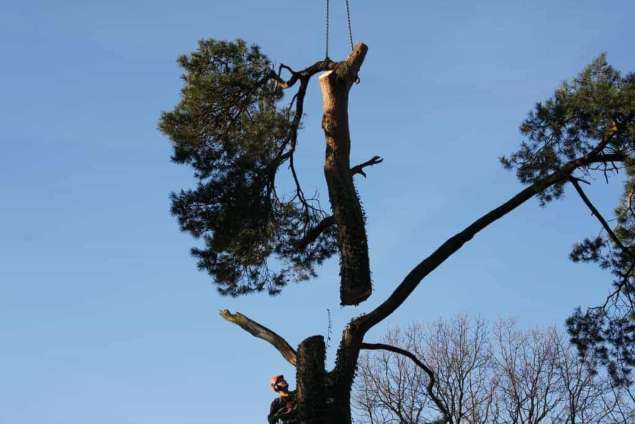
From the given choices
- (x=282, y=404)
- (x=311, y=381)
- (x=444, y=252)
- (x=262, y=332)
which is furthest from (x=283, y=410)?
(x=444, y=252)

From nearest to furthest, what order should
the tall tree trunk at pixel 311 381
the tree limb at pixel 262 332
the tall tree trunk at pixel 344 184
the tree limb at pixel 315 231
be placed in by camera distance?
1. the tall tree trunk at pixel 311 381
2. the tall tree trunk at pixel 344 184
3. the tree limb at pixel 262 332
4. the tree limb at pixel 315 231

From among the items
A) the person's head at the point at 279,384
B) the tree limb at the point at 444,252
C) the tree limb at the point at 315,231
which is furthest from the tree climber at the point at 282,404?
the tree limb at the point at 315,231

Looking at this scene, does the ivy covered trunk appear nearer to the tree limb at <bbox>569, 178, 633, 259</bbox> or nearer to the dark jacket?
the dark jacket

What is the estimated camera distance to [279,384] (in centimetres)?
809

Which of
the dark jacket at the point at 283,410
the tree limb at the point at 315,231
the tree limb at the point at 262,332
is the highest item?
the tree limb at the point at 315,231

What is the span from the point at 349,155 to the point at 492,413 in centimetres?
1544

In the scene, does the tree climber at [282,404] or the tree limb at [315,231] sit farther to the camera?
the tree limb at [315,231]

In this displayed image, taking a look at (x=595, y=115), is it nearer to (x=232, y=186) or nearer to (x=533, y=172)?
(x=533, y=172)

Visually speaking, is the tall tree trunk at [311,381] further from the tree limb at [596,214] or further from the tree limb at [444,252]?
the tree limb at [596,214]

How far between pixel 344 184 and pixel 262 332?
1.64m

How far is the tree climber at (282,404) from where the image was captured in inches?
308

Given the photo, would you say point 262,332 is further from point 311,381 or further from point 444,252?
point 444,252

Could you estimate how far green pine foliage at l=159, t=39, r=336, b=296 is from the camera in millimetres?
9797

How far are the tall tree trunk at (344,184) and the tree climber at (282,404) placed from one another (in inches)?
37.0
